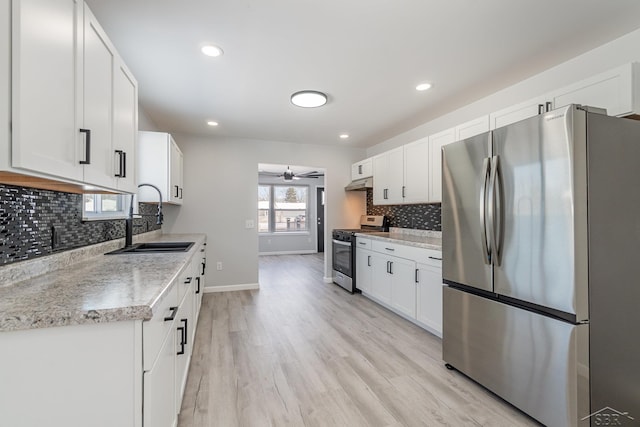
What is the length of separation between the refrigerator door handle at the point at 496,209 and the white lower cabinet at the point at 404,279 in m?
0.94

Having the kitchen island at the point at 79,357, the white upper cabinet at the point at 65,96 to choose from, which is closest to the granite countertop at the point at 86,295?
the kitchen island at the point at 79,357

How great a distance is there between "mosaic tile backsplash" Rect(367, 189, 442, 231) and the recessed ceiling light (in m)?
2.92

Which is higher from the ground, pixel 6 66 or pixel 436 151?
pixel 436 151

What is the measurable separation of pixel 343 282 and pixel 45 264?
3737mm

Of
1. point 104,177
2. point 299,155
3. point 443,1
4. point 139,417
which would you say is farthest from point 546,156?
point 299,155

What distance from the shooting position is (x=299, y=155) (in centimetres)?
505

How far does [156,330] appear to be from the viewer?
113 cm

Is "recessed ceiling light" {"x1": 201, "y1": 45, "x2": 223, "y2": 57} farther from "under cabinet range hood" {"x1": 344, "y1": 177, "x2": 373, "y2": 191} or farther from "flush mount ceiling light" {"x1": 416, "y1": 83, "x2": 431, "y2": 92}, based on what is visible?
"under cabinet range hood" {"x1": 344, "y1": 177, "x2": 373, "y2": 191}

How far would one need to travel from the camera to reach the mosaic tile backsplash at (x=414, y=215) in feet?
12.4

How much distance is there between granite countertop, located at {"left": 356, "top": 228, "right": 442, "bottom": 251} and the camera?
304cm

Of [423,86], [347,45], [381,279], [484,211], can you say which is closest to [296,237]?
[381,279]

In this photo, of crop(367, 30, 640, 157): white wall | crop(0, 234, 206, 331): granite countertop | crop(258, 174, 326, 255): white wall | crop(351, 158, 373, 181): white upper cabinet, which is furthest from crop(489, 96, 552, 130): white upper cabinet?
crop(258, 174, 326, 255): white wall

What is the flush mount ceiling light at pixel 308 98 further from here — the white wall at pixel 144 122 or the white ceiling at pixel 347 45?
the white wall at pixel 144 122

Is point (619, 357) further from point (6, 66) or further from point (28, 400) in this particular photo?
point (6, 66)
